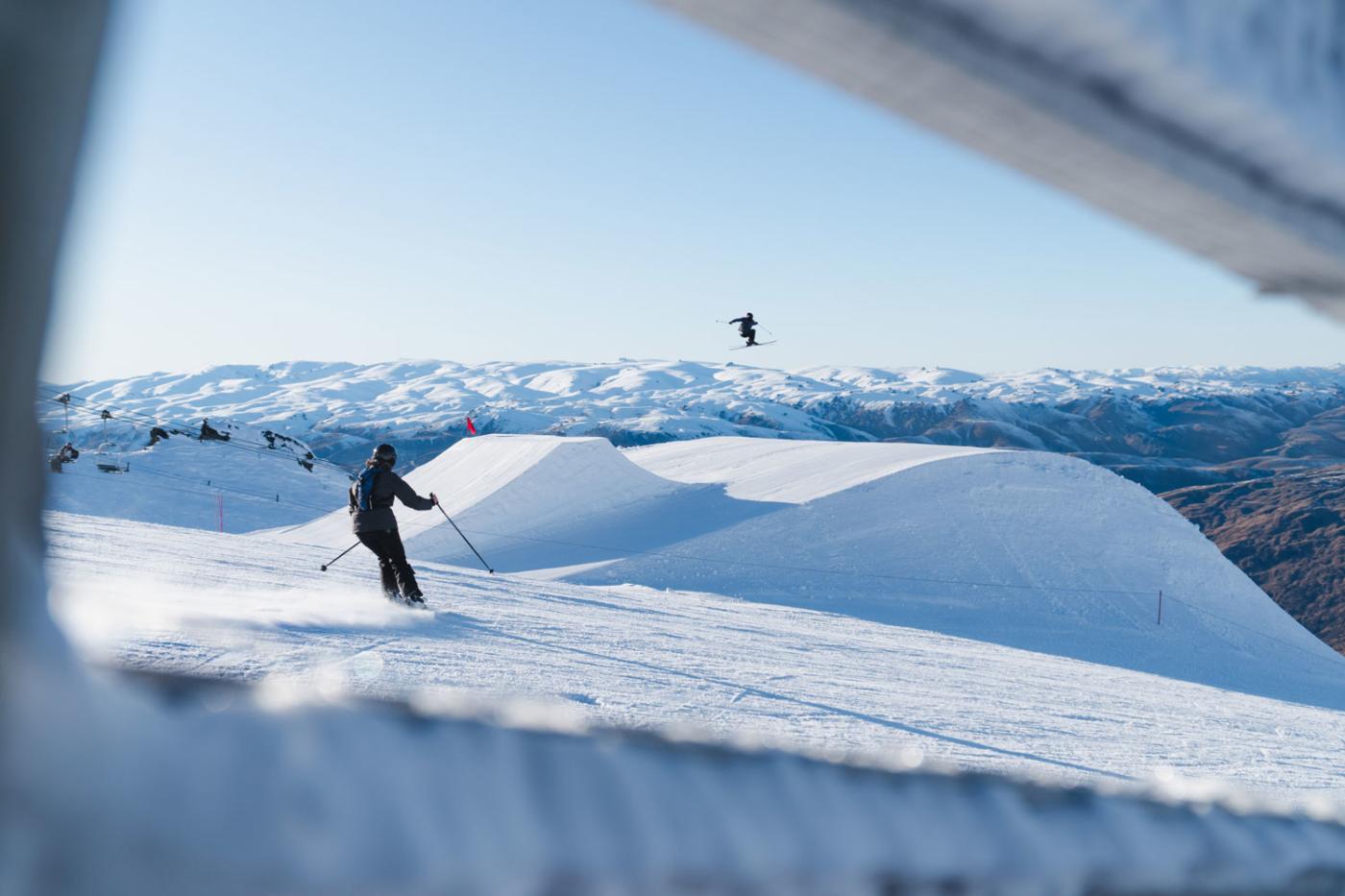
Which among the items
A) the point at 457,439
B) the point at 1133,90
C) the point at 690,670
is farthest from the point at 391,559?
the point at 457,439

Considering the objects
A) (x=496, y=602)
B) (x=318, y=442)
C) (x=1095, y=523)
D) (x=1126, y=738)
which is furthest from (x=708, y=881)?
(x=318, y=442)

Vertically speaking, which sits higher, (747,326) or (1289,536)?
(747,326)

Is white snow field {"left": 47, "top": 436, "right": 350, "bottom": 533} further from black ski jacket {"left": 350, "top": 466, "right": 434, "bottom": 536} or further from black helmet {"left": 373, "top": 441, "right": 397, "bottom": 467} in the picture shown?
black helmet {"left": 373, "top": 441, "right": 397, "bottom": 467}

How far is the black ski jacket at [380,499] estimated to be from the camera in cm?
926

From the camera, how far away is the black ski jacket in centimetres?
926

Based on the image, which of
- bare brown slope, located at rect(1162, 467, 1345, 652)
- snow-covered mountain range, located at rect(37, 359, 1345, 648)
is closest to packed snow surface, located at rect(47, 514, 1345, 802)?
snow-covered mountain range, located at rect(37, 359, 1345, 648)

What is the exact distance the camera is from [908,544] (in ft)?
59.4

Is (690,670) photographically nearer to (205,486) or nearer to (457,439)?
(205,486)

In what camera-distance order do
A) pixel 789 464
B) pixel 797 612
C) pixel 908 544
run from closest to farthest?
pixel 797 612
pixel 908 544
pixel 789 464

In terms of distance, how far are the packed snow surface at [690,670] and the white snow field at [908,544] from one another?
10.5 feet

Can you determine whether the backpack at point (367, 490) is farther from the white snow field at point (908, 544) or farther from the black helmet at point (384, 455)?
the white snow field at point (908, 544)

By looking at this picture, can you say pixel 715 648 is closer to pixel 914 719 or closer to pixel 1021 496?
pixel 914 719

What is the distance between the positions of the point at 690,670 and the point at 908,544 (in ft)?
37.8

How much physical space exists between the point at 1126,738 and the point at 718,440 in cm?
2520
